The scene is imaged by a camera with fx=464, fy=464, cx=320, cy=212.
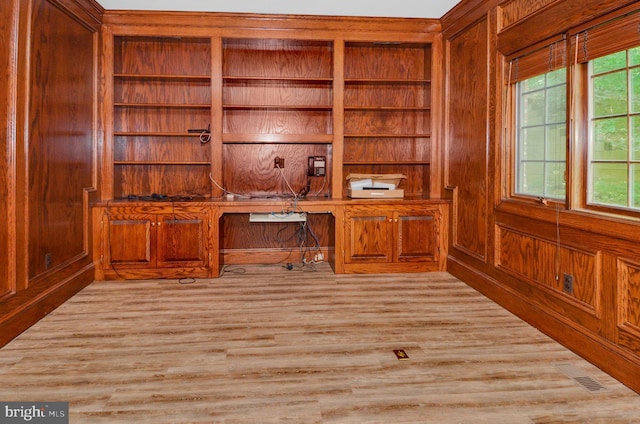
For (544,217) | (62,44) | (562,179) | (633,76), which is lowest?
(544,217)

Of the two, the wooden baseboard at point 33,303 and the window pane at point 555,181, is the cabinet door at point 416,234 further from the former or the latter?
the wooden baseboard at point 33,303

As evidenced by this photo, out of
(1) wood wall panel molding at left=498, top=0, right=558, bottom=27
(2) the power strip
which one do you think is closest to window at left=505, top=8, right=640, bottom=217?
(1) wood wall panel molding at left=498, top=0, right=558, bottom=27

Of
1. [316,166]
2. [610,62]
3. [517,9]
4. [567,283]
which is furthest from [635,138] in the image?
[316,166]

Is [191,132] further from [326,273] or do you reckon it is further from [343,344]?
[343,344]

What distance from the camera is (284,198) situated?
4668mm

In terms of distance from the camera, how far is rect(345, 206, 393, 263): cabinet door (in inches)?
175

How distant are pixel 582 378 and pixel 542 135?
1670mm

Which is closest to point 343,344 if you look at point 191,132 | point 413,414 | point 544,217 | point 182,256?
point 413,414

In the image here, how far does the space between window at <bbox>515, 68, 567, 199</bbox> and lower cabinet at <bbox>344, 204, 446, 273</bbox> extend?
3.78 ft

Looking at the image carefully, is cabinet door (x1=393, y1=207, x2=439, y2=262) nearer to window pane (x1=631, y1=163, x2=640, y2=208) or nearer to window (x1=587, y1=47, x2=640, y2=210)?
window (x1=587, y1=47, x2=640, y2=210)

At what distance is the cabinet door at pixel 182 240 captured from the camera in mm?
4273

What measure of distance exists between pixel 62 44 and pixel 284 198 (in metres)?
2.28

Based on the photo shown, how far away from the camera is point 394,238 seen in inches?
177

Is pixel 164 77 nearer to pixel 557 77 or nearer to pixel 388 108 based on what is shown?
pixel 388 108
